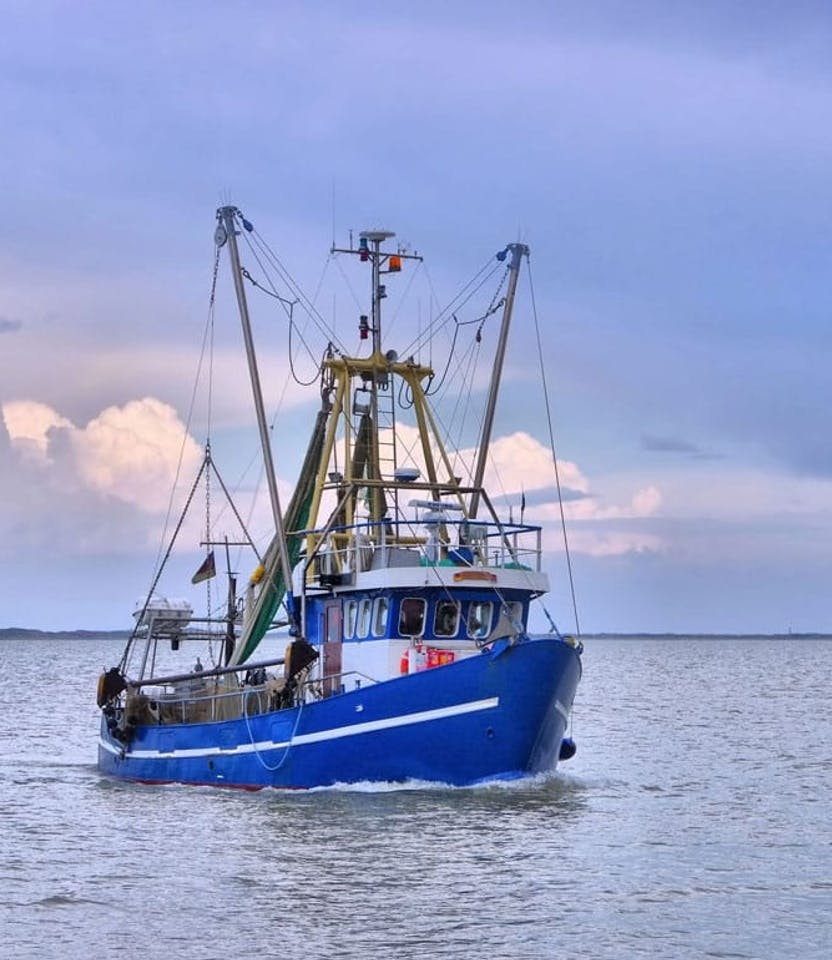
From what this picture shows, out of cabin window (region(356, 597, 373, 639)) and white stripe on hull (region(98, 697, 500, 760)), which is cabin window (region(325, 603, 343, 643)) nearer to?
cabin window (region(356, 597, 373, 639))

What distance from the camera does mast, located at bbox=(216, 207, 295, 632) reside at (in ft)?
116

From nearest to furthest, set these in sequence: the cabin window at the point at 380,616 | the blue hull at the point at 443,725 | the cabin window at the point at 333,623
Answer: the blue hull at the point at 443,725 < the cabin window at the point at 380,616 < the cabin window at the point at 333,623

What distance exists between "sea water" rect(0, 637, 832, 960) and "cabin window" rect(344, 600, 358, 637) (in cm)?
390

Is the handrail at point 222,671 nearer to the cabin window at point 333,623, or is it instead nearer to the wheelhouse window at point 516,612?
the cabin window at point 333,623

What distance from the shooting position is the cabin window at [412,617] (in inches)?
1326

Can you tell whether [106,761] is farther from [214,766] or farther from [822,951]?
[822,951]

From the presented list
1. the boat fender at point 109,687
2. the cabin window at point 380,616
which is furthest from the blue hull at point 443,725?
the boat fender at point 109,687

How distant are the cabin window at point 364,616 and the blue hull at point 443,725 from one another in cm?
242

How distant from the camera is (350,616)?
1379 inches

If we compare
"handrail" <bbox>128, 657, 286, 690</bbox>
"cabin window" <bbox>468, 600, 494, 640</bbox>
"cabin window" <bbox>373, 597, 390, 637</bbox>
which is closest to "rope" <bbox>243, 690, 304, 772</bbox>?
"handrail" <bbox>128, 657, 286, 690</bbox>

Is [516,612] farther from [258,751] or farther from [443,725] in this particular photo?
[258,751]

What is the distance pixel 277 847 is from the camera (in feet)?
92.1

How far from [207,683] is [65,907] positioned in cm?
1957

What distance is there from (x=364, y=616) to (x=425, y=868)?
9.40m
